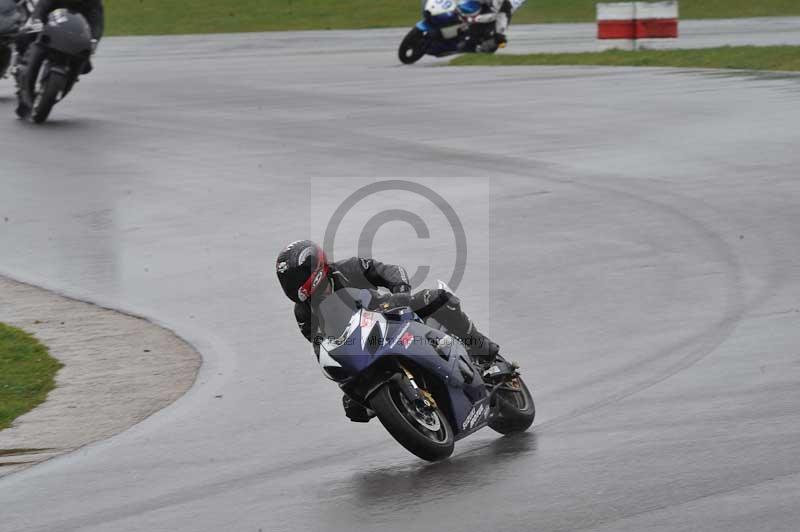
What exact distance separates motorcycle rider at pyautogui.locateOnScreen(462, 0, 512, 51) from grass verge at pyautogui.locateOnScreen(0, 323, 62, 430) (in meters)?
18.3

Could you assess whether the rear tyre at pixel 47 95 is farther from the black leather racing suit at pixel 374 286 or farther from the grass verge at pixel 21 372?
the black leather racing suit at pixel 374 286

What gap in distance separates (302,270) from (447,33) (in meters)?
20.8

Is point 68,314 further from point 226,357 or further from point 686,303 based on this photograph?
point 686,303

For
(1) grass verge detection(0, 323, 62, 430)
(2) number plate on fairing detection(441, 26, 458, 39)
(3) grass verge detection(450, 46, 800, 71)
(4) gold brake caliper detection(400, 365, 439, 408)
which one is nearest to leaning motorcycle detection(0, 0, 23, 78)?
(3) grass verge detection(450, 46, 800, 71)

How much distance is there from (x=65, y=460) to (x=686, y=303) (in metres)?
4.89

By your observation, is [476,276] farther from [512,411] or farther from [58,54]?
[58,54]

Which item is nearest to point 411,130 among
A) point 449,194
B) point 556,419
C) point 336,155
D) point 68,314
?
point 336,155

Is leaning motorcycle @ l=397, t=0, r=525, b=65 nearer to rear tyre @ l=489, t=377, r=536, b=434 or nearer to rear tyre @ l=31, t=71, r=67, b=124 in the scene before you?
rear tyre @ l=31, t=71, r=67, b=124

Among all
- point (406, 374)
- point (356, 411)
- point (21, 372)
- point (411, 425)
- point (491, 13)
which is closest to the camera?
point (411, 425)

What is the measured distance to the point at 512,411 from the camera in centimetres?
820

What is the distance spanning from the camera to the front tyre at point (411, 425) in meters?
7.51

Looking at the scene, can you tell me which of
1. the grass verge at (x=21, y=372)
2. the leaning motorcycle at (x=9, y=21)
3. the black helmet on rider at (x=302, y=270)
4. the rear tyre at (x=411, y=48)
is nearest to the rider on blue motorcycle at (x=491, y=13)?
the rear tyre at (x=411, y=48)

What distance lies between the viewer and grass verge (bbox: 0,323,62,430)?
9.32m

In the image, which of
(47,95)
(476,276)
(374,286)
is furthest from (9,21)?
(374,286)
